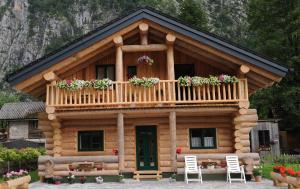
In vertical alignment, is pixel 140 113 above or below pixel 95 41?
below

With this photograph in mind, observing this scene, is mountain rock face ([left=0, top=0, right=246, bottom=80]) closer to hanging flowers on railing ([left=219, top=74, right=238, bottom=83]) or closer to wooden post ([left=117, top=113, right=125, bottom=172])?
hanging flowers on railing ([left=219, top=74, right=238, bottom=83])

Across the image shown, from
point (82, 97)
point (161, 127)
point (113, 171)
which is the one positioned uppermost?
point (82, 97)

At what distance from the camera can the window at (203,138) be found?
55.8ft

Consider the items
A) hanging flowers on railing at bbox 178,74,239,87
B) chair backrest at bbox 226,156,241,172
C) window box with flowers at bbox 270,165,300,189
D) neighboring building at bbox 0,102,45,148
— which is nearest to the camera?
window box with flowers at bbox 270,165,300,189

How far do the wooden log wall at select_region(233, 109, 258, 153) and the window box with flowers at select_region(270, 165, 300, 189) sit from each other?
327 cm

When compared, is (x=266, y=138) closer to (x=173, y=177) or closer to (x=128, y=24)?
(x=173, y=177)

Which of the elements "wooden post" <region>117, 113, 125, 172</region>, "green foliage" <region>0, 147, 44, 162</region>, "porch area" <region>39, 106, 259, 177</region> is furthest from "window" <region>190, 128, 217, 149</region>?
"green foliage" <region>0, 147, 44, 162</region>

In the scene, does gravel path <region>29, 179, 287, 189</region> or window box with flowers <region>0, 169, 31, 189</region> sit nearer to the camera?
window box with flowers <region>0, 169, 31, 189</region>

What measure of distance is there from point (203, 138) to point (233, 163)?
2444 millimetres

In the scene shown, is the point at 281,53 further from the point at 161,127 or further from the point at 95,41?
the point at 95,41

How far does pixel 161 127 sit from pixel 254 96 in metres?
17.6

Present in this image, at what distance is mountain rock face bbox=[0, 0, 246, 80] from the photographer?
79.1 m

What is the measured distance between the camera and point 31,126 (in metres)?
41.2

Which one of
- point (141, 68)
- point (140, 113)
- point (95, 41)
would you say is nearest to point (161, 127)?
point (140, 113)
